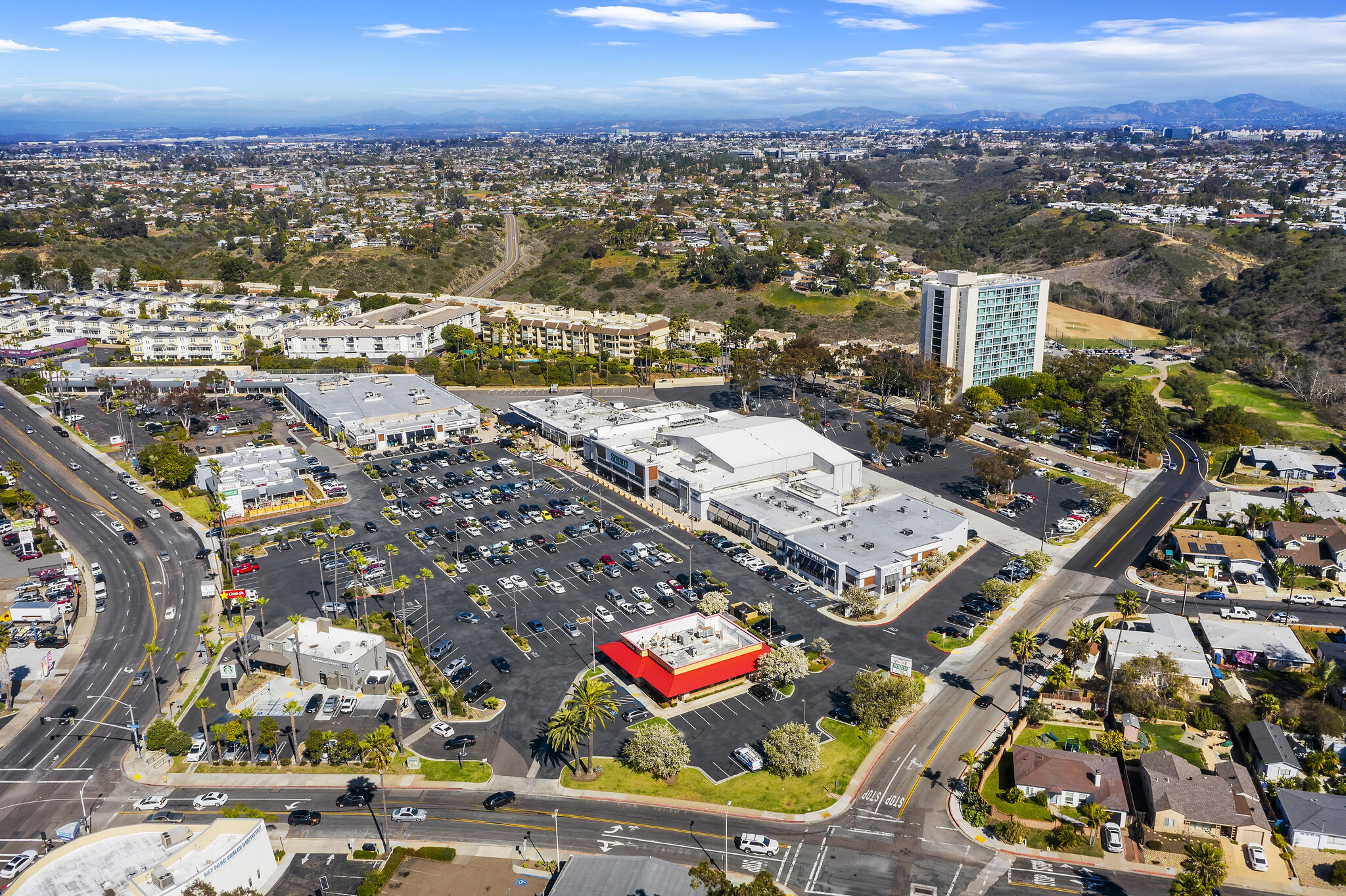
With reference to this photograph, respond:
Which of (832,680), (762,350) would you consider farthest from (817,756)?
(762,350)

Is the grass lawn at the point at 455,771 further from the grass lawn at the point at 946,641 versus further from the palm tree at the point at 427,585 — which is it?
the grass lawn at the point at 946,641

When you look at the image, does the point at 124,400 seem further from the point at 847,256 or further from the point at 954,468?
the point at 847,256

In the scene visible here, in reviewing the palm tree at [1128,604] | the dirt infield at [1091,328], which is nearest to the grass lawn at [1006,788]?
the palm tree at [1128,604]

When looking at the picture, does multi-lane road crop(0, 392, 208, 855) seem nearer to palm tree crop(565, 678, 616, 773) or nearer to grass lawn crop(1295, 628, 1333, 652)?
palm tree crop(565, 678, 616, 773)

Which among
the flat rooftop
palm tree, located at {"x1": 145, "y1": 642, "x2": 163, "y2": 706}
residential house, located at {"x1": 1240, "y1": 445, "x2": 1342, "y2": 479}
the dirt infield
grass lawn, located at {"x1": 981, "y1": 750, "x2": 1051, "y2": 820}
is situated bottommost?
grass lawn, located at {"x1": 981, "y1": 750, "x2": 1051, "y2": 820}

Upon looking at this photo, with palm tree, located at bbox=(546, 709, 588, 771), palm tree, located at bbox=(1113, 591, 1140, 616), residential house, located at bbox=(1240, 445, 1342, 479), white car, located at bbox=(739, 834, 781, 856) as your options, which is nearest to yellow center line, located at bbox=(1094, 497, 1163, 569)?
palm tree, located at bbox=(1113, 591, 1140, 616)
